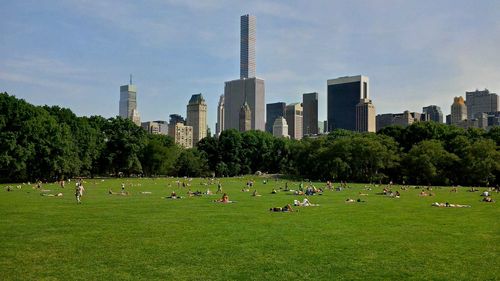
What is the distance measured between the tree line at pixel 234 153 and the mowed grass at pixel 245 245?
43080 mm

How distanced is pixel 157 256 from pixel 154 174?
311 ft

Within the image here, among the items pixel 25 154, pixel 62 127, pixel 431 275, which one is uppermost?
pixel 62 127

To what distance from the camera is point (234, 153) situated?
382 ft

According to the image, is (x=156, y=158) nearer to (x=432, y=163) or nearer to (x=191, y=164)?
(x=191, y=164)

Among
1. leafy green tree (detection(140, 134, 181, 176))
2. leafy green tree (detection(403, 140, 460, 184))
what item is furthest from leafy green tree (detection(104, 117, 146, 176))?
leafy green tree (detection(403, 140, 460, 184))

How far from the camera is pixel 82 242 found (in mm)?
18266

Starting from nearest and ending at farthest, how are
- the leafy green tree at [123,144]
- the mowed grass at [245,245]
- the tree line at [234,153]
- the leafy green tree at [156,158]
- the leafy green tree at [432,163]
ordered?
the mowed grass at [245,245], the tree line at [234,153], the leafy green tree at [432,163], the leafy green tree at [123,144], the leafy green tree at [156,158]

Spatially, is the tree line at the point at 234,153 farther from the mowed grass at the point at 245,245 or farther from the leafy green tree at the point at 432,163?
the mowed grass at the point at 245,245

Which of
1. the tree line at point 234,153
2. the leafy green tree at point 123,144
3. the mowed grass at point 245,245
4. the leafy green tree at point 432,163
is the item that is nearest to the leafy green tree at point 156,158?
the tree line at point 234,153

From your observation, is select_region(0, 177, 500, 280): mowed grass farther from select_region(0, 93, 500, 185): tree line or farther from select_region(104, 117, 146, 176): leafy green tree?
select_region(104, 117, 146, 176): leafy green tree

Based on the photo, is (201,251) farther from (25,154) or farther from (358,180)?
(358,180)

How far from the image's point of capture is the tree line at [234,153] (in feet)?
223

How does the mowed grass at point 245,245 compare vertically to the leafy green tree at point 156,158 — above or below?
below

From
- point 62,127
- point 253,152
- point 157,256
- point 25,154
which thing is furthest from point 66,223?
point 253,152
